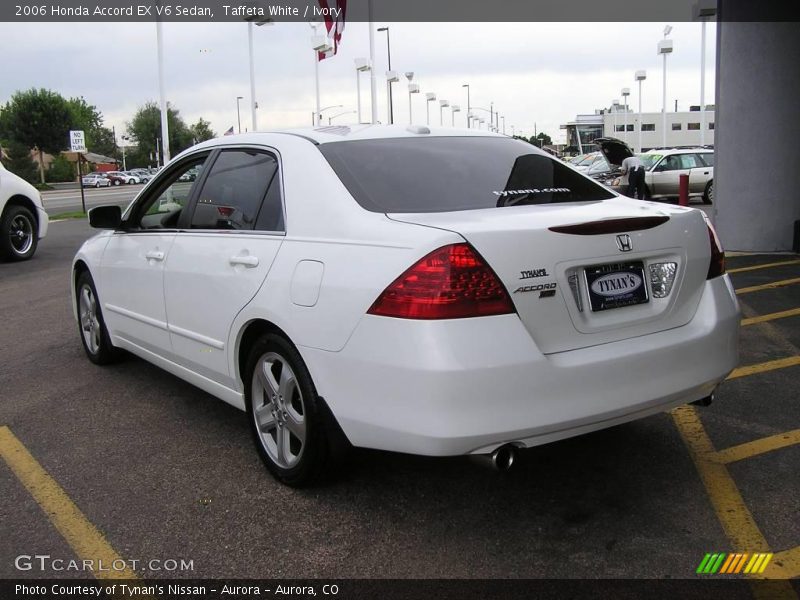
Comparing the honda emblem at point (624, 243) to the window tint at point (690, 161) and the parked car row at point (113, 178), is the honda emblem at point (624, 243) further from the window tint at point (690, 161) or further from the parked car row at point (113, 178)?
the parked car row at point (113, 178)

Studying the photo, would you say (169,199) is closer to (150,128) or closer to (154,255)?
(154,255)

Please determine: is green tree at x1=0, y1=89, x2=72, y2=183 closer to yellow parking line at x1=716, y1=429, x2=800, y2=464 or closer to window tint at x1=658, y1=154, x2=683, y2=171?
window tint at x1=658, y1=154, x2=683, y2=171

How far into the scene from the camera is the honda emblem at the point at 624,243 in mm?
2973

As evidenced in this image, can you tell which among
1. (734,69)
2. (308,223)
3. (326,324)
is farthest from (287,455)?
(734,69)

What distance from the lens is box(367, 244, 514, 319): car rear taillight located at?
8.73 feet

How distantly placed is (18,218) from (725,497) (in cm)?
1219

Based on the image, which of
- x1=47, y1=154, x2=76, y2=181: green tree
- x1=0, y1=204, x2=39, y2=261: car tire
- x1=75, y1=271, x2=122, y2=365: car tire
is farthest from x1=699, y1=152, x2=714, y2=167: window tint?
x1=47, y1=154, x2=76, y2=181: green tree

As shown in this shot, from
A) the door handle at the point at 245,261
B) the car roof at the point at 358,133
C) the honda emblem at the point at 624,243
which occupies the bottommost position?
the door handle at the point at 245,261

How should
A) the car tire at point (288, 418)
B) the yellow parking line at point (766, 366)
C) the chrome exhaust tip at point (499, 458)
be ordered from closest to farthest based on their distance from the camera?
the chrome exhaust tip at point (499, 458) < the car tire at point (288, 418) < the yellow parking line at point (766, 366)

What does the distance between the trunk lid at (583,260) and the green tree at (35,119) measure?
76.0 m

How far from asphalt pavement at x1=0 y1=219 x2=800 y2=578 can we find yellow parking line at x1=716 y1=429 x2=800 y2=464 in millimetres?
46

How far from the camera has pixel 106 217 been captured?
4852mm

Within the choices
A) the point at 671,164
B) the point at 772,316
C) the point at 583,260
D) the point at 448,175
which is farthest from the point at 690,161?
the point at 583,260

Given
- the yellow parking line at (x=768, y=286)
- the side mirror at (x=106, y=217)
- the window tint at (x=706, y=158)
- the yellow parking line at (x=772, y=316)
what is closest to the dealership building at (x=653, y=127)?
the window tint at (x=706, y=158)
